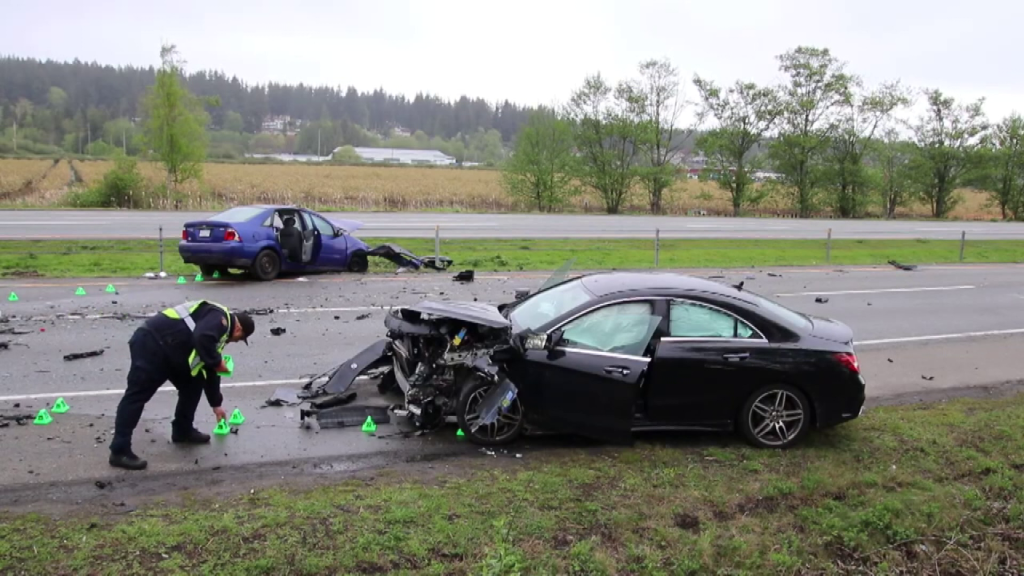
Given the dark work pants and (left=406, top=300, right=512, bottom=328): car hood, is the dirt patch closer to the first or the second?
(left=406, top=300, right=512, bottom=328): car hood

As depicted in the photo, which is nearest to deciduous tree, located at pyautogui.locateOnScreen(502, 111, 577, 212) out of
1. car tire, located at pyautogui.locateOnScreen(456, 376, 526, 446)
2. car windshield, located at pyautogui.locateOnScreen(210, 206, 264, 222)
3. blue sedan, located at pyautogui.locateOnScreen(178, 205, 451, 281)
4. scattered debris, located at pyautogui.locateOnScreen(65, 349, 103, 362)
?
blue sedan, located at pyautogui.locateOnScreen(178, 205, 451, 281)

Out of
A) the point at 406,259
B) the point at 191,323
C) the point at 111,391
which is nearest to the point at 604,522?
the point at 191,323

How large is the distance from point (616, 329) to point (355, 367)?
2585 mm

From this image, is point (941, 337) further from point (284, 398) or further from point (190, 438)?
point (190, 438)

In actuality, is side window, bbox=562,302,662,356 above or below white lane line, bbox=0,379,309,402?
above

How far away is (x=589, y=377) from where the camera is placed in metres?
6.25

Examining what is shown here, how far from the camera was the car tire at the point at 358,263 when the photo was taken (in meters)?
16.7

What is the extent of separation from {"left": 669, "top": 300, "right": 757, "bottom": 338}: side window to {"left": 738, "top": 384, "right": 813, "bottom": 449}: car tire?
54 cm

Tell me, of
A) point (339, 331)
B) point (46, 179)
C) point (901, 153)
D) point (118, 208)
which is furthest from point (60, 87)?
point (339, 331)

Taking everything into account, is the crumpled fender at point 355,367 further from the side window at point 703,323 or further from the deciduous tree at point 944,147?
the deciduous tree at point 944,147

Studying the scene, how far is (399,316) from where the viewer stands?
6.98m

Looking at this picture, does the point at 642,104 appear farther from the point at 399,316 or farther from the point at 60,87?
the point at 60,87

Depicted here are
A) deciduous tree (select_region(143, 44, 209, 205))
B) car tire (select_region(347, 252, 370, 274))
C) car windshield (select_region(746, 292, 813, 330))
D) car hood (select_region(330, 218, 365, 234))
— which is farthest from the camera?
deciduous tree (select_region(143, 44, 209, 205))

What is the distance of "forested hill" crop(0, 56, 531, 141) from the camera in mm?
127444
